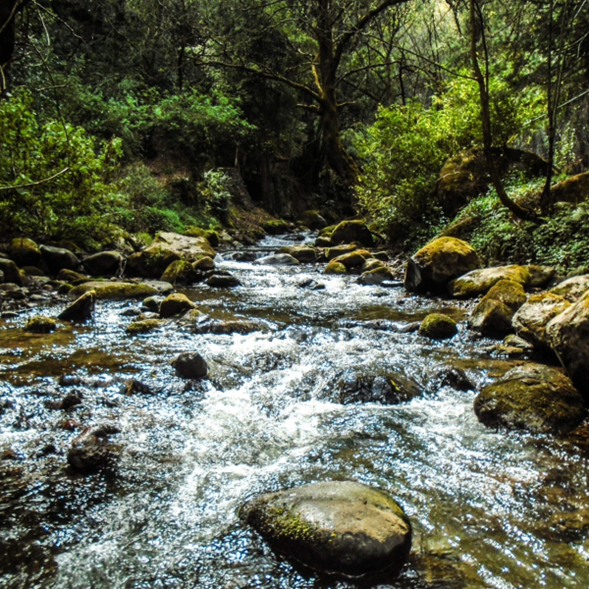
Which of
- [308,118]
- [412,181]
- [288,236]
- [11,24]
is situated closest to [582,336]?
[11,24]

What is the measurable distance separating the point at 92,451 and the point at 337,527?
1.77 metres

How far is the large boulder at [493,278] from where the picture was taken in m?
7.05

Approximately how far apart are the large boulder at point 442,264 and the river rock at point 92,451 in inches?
249

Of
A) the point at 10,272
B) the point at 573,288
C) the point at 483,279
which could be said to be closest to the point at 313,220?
the point at 483,279

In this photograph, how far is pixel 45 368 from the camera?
448cm

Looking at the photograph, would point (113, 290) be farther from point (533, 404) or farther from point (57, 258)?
point (533, 404)

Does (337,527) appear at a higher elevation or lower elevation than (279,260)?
lower

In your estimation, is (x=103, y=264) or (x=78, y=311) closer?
(x=78, y=311)

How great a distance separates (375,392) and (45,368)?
3352 millimetres

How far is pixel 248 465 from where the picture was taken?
3.05 m

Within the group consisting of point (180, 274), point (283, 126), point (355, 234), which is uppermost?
point (283, 126)

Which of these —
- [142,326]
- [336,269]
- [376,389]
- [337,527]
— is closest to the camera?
[337,527]

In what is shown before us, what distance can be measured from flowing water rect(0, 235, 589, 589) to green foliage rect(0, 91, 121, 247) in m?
4.28

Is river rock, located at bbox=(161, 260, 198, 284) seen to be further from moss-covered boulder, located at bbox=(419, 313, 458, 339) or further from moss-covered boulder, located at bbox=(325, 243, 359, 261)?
moss-covered boulder, located at bbox=(419, 313, 458, 339)
